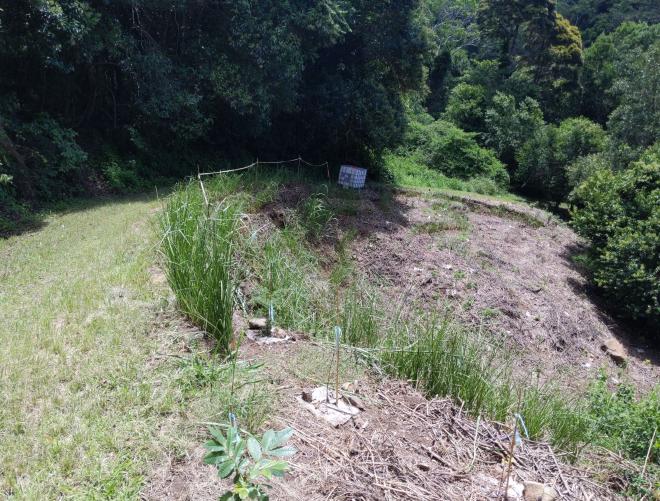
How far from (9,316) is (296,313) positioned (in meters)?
2.14

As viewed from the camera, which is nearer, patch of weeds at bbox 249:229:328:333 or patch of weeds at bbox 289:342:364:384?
patch of weeds at bbox 289:342:364:384

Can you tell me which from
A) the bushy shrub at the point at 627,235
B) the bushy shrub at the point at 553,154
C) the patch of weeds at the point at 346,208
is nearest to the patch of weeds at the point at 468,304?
the patch of weeds at the point at 346,208

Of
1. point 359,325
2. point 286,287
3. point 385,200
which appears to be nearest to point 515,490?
point 359,325

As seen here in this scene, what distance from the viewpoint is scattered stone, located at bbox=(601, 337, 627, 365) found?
7062 millimetres

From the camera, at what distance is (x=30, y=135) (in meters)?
8.61

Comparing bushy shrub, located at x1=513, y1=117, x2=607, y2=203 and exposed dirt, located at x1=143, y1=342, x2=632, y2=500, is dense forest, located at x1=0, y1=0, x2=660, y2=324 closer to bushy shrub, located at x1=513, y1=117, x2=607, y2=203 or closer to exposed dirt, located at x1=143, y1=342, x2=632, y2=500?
bushy shrub, located at x1=513, y1=117, x2=607, y2=203

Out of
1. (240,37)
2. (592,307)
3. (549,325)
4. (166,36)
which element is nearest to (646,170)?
(592,307)

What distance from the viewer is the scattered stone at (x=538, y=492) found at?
2352mm

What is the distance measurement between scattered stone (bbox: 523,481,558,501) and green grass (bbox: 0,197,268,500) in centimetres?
133

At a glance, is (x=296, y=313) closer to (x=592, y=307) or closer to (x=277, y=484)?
(x=277, y=484)

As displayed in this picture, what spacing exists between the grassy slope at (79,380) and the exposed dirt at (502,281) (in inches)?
125

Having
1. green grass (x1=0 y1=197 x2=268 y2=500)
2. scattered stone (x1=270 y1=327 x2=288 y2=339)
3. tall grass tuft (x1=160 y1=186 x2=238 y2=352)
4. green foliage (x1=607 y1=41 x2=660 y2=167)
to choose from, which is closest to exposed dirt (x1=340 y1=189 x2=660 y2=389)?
scattered stone (x1=270 y1=327 x2=288 y2=339)

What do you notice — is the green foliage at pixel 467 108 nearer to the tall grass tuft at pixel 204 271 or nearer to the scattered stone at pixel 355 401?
the tall grass tuft at pixel 204 271

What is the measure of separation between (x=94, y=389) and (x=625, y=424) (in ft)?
11.5
